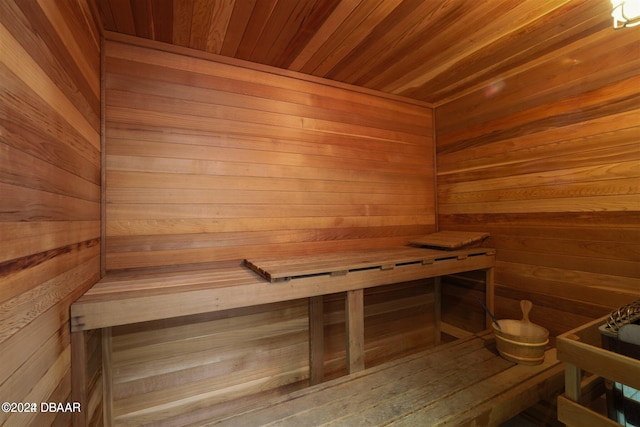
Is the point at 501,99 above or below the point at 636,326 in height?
above

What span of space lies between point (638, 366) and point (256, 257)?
6.53 feet

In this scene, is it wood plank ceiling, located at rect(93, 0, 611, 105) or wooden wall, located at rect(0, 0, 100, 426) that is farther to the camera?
wood plank ceiling, located at rect(93, 0, 611, 105)

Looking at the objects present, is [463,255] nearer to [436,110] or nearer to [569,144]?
[569,144]

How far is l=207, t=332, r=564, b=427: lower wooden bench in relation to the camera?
1324mm

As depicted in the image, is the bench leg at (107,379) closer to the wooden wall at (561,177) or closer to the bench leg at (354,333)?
the bench leg at (354,333)

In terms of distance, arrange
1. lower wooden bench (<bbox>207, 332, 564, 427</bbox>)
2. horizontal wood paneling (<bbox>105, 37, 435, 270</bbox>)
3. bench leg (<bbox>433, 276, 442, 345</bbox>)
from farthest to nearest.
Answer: bench leg (<bbox>433, 276, 442, 345</bbox>), horizontal wood paneling (<bbox>105, 37, 435, 270</bbox>), lower wooden bench (<bbox>207, 332, 564, 427</bbox>)

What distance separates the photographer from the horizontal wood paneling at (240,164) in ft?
5.90

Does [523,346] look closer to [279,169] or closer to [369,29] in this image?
[279,169]

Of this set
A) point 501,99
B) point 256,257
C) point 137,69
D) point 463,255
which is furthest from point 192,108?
point 501,99

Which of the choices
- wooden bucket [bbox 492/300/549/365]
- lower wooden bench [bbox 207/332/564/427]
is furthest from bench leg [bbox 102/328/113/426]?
wooden bucket [bbox 492/300/549/365]

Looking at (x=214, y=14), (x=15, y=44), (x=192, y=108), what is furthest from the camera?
(x=192, y=108)

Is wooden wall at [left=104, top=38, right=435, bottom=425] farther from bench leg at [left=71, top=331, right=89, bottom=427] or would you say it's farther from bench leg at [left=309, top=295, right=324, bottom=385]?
bench leg at [left=71, top=331, right=89, bottom=427]

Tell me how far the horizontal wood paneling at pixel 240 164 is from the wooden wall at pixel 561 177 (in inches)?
29.4

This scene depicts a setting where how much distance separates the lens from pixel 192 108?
196 cm
